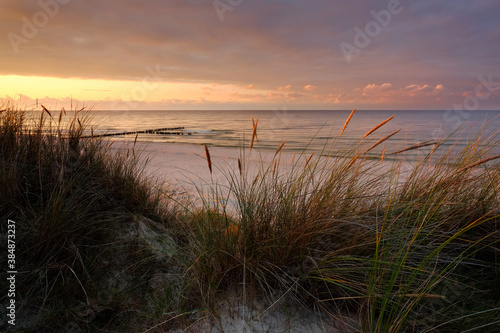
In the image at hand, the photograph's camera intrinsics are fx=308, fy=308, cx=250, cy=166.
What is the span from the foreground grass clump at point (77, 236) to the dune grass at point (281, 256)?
1cm

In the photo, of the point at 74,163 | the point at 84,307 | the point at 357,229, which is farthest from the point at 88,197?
the point at 357,229

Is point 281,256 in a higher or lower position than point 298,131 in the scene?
lower

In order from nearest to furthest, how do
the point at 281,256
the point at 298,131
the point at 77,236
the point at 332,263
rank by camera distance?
the point at 332,263
the point at 281,256
the point at 77,236
the point at 298,131

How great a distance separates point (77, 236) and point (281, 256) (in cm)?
163

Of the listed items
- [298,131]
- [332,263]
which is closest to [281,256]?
[332,263]

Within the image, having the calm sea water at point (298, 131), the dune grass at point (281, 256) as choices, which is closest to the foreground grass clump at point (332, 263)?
the dune grass at point (281, 256)

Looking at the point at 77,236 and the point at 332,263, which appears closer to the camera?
the point at 332,263

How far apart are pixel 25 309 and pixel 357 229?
228cm

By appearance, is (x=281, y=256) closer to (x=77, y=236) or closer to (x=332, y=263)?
(x=332, y=263)

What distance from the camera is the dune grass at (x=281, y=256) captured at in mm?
1792

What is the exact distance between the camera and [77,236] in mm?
2441

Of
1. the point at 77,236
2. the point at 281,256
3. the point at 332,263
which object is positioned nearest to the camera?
the point at 332,263

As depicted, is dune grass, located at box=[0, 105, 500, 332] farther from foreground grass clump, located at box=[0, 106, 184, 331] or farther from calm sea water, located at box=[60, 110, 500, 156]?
calm sea water, located at box=[60, 110, 500, 156]

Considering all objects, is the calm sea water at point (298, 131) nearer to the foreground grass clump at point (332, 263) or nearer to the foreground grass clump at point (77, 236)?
the foreground grass clump at point (332, 263)
